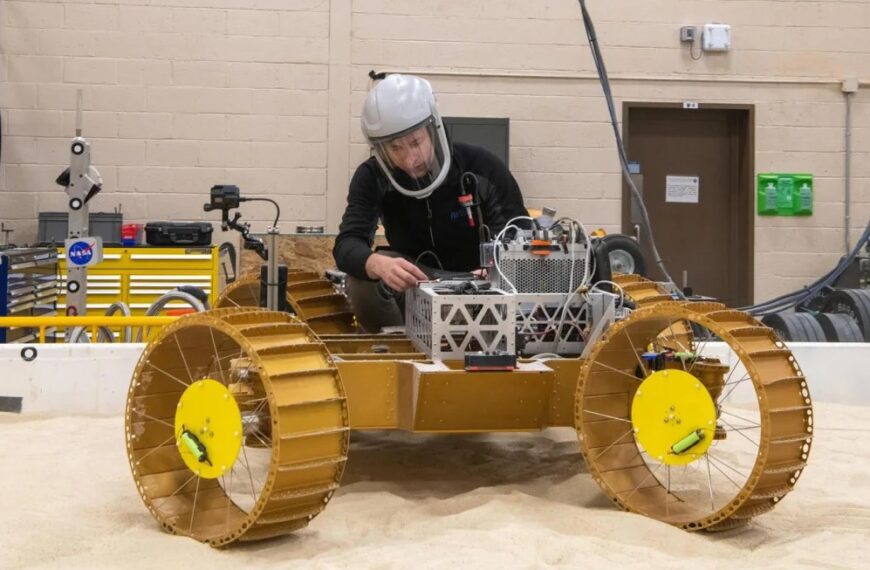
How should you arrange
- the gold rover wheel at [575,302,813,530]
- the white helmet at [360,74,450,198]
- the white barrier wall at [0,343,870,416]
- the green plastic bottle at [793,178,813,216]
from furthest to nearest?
1. the green plastic bottle at [793,178,813,216]
2. the white barrier wall at [0,343,870,416]
3. the white helmet at [360,74,450,198]
4. the gold rover wheel at [575,302,813,530]

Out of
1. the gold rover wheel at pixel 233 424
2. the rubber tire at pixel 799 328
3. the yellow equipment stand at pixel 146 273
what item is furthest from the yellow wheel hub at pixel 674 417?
the yellow equipment stand at pixel 146 273

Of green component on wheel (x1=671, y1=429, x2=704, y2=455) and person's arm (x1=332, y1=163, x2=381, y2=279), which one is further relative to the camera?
person's arm (x1=332, y1=163, x2=381, y2=279)

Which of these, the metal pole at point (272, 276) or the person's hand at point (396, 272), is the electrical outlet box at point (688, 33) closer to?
the person's hand at point (396, 272)

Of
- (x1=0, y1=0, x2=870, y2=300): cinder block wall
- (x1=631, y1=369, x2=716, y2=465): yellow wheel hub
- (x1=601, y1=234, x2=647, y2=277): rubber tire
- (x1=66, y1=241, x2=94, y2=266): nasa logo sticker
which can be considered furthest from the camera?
(x1=0, y1=0, x2=870, y2=300): cinder block wall

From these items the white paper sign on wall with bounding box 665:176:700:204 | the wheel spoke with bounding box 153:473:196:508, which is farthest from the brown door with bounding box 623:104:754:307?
the wheel spoke with bounding box 153:473:196:508

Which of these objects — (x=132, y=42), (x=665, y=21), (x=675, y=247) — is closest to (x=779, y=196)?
(x=675, y=247)

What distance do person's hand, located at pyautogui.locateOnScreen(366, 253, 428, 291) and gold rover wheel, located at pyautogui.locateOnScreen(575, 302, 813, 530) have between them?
26.3 inches

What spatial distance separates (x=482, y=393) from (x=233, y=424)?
62 centimetres

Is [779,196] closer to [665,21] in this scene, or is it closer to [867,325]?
[665,21]

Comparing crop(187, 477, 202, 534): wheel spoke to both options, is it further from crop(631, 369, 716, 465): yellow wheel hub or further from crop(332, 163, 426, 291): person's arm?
crop(631, 369, 716, 465): yellow wheel hub

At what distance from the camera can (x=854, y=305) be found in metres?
5.71

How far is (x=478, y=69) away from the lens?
784cm

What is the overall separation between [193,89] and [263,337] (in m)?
5.88

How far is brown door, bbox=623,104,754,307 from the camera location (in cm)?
811
